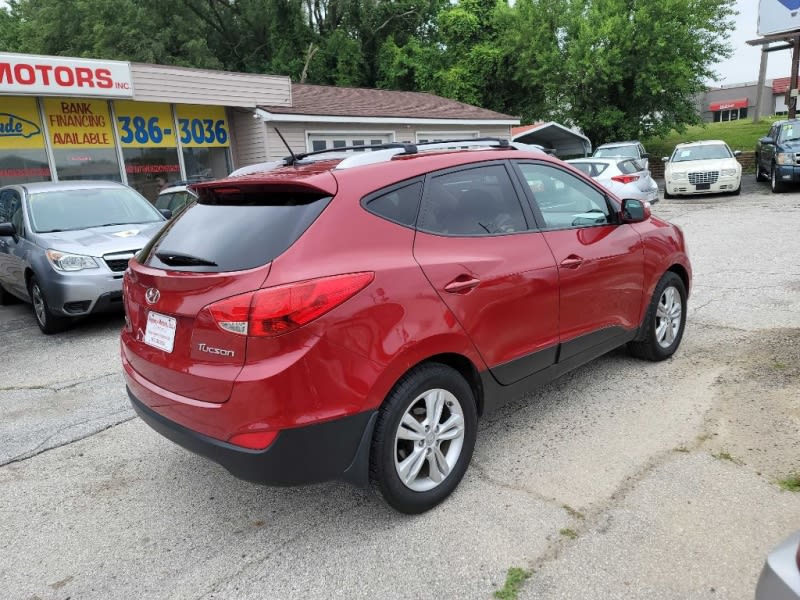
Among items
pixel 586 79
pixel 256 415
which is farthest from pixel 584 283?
pixel 586 79

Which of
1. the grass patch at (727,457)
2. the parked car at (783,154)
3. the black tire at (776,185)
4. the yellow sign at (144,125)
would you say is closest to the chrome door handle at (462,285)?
the grass patch at (727,457)

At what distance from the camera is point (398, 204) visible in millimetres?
2904

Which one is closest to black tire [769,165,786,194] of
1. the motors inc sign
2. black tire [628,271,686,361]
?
black tire [628,271,686,361]

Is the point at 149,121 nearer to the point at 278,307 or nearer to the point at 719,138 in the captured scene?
the point at 278,307

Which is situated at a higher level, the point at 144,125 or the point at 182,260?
the point at 144,125

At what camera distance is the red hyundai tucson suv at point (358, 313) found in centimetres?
245

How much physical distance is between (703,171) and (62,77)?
602 inches

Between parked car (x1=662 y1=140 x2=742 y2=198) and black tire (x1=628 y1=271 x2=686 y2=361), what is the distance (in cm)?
1326

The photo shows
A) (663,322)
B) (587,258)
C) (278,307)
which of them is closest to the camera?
(278,307)

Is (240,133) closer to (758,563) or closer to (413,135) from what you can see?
(413,135)

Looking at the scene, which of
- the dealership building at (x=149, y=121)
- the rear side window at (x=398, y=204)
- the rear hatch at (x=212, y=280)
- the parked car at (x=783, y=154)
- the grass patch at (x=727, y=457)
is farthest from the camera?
the parked car at (x=783, y=154)

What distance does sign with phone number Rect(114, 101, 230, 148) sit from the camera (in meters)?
13.2

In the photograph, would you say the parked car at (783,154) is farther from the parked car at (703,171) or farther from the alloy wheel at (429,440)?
the alloy wheel at (429,440)

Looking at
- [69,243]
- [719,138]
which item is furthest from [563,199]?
[719,138]
